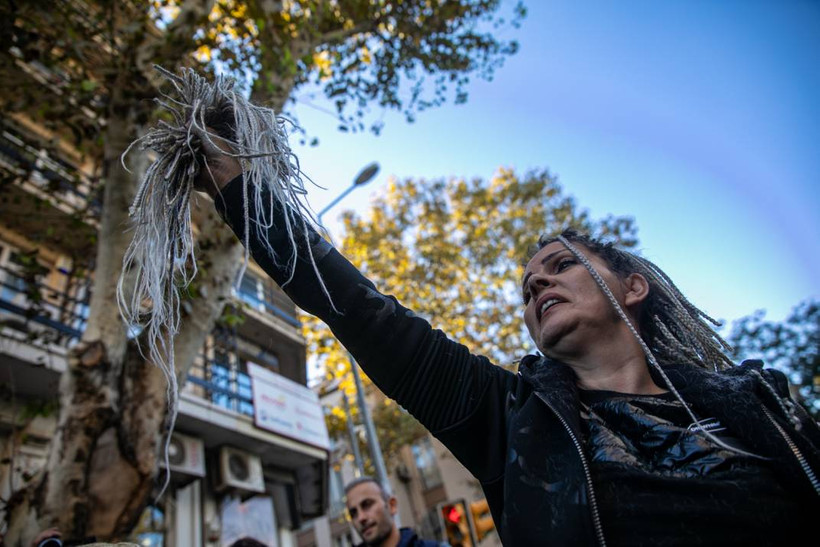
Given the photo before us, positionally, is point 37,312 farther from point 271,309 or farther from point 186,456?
point 271,309

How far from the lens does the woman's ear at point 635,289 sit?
186 cm

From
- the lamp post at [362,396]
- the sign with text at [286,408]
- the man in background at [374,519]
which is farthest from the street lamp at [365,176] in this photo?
the man in background at [374,519]

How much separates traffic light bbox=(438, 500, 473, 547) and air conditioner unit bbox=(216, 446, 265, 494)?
4.01m

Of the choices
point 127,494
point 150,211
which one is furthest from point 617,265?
point 127,494

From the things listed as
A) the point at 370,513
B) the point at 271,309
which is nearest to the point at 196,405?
the point at 271,309

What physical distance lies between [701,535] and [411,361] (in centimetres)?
75

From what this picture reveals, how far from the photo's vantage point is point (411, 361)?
4.70 ft

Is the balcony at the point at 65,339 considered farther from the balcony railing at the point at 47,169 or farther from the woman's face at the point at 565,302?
the woman's face at the point at 565,302

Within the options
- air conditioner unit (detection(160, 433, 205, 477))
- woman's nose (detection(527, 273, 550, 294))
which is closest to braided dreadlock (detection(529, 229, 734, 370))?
woman's nose (detection(527, 273, 550, 294))

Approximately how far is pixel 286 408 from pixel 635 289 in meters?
10.7

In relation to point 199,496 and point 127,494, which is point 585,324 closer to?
point 127,494

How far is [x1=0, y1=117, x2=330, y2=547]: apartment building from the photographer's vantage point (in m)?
7.12

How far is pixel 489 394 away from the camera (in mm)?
1507

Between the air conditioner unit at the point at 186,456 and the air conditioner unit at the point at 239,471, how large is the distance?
1.83 feet
